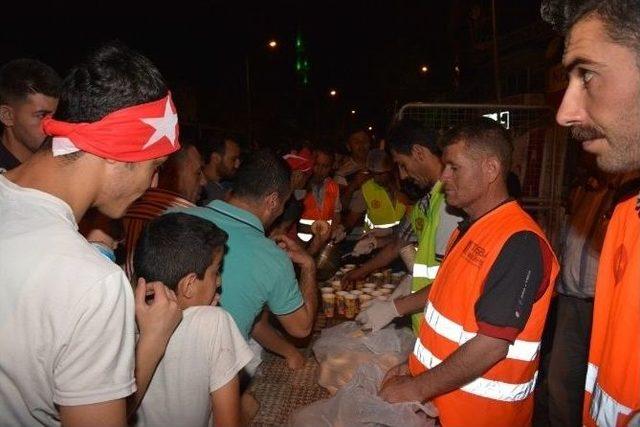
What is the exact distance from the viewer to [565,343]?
3820 millimetres

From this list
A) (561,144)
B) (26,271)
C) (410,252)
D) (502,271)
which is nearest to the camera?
(26,271)

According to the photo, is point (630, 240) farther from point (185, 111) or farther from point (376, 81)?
point (376, 81)

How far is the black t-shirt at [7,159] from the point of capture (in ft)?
9.92

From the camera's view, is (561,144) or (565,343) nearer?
(565,343)

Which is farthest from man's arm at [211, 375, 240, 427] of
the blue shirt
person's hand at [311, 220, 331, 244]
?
person's hand at [311, 220, 331, 244]

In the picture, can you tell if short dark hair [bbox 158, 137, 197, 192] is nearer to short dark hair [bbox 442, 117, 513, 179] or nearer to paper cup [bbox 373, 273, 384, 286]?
paper cup [bbox 373, 273, 384, 286]

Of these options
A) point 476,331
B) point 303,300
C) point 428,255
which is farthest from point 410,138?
point 476,331

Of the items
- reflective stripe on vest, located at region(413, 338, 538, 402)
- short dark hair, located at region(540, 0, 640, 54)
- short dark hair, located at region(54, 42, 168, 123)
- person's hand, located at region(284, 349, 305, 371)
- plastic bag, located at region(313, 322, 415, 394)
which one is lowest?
person's hand, located at region(284, 349, 305, 371)

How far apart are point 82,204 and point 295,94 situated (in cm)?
3492

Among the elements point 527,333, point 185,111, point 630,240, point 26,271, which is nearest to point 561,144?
point 527,333

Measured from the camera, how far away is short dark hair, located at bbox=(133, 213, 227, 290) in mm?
1985

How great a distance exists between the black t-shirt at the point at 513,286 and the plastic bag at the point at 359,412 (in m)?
0.54

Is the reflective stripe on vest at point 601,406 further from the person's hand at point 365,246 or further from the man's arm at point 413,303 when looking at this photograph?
the person's hand at point 365,246

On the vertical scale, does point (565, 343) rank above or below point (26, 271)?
below
